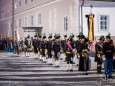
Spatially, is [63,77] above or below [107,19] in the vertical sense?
below

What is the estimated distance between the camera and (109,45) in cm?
1424

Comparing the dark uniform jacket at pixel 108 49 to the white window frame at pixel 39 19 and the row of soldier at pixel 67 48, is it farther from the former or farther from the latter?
the white window frame at pixel 39 19

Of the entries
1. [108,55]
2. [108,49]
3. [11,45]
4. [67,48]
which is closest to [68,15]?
[11,45]

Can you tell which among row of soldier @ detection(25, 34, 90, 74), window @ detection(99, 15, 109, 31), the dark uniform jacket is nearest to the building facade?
window @ detection(99, 15, 109, 31)

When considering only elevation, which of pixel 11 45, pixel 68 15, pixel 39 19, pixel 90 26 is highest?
pixel 39 19

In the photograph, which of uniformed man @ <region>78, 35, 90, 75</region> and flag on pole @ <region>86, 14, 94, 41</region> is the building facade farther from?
uniformed man @ <region>78, 35, 90, 75</region>

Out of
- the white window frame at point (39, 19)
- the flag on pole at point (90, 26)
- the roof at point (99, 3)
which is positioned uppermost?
the roof at point (99, 3)

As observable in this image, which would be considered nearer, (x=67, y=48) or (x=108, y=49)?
(x=108, y=49)

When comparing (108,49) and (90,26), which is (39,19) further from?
(108,49)

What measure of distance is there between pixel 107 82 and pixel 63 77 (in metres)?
2.35

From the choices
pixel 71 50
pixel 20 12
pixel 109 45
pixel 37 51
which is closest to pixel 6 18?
pixel 20 12

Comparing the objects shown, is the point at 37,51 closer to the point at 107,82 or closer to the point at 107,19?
the point at 107,19

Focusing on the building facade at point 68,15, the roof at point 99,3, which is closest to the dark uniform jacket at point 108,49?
the building facade at point 68,15

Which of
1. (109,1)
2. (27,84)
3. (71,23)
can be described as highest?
(109,1)
